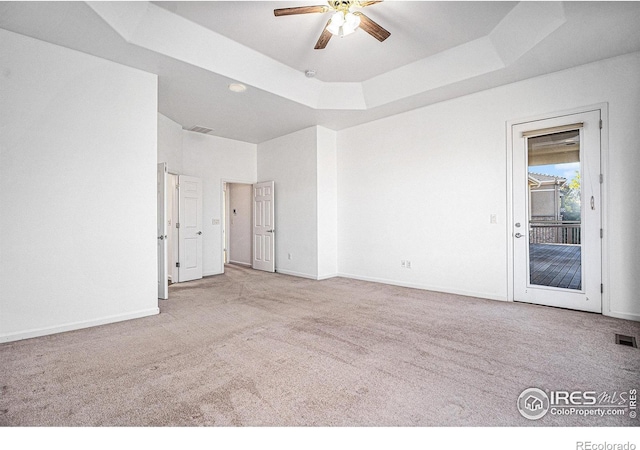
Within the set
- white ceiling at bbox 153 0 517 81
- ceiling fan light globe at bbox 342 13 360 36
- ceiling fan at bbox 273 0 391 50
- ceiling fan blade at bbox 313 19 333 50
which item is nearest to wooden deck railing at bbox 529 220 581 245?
white ceiling at bbox 153 0 517 81

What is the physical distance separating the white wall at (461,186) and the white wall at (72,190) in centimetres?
364

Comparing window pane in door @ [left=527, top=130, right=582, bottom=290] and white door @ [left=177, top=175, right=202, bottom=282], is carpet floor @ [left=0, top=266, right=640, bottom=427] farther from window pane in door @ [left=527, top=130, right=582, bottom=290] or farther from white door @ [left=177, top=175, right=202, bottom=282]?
white door @ [left=177, top=175, right=202, bottom=282]

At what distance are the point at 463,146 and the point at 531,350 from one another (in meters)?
Answer: 3.07

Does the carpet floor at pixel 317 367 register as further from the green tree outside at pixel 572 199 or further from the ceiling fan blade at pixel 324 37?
the ceiling fan blade at pixel 324 37

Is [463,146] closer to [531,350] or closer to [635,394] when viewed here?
[531,350]

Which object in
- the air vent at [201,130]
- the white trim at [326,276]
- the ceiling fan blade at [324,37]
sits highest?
the ceiling fan blade at [324,37]

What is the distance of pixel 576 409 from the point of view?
184 centimetres

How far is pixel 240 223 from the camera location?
8.44m

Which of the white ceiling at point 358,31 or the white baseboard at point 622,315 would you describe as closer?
the white ceiling at point 358,31

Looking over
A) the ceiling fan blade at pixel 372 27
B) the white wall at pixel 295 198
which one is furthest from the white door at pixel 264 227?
the ceiling fan blade at pixel 372 27

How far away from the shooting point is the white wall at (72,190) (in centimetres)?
299

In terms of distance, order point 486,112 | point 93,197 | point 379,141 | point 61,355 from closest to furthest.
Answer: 1. point 61,355
2. point 93,197
3. point 486,112
4. point 379,141

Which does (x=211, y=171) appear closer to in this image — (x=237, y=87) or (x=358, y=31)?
(x=237, y=87)
